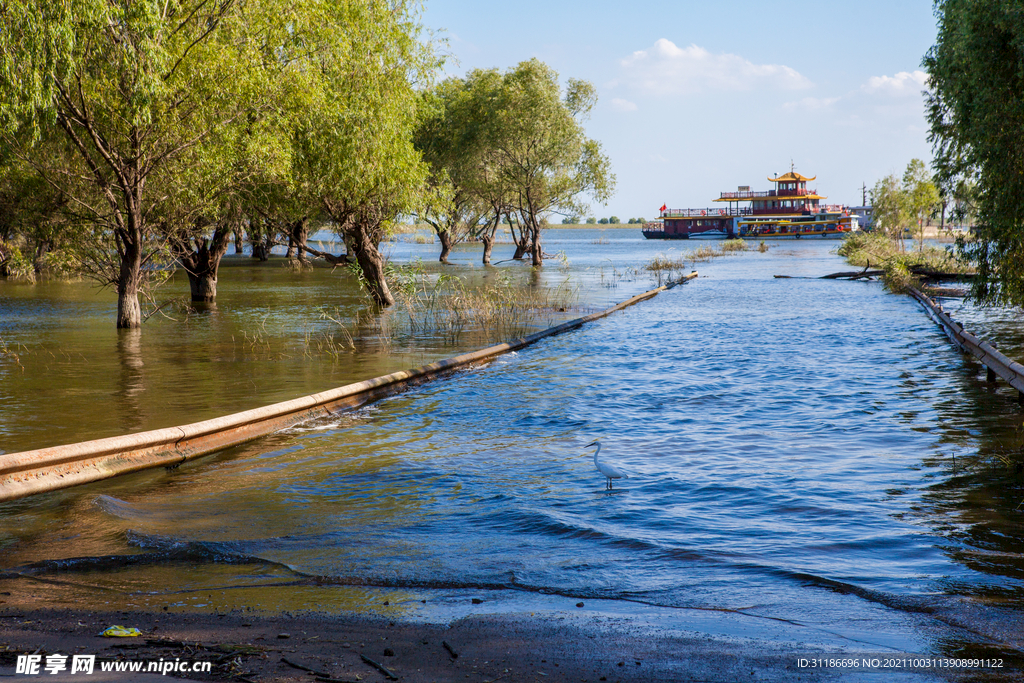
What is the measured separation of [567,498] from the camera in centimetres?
778

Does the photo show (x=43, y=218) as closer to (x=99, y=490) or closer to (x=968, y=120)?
(x=99, y=490)

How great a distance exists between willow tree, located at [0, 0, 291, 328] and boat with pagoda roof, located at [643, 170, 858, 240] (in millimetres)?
116425

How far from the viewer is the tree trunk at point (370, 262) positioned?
25.1 m

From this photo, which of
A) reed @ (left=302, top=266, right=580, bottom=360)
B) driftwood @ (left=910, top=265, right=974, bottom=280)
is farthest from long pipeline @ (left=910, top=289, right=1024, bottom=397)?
reed @ (left=302, top=266, right=580, bottom=360)

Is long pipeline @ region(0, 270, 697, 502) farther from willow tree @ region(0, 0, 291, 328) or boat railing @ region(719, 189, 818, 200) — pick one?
boat railing @ region(719, 189, 818, 200)

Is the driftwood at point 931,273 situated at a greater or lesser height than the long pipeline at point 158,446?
greater

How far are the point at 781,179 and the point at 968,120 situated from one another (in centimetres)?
12125

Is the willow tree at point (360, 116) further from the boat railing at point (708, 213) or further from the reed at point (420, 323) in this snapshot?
the boat railing at point (708, 213)

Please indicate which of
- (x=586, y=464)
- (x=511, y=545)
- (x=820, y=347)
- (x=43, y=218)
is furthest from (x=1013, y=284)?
(x=43, y=218)

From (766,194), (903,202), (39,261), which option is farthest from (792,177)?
(39,261)

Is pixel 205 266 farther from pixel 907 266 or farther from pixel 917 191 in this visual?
pixel 917 191

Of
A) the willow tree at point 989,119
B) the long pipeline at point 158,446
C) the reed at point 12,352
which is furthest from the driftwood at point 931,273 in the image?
the reed at point 12,352

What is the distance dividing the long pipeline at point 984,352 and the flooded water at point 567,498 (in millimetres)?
431

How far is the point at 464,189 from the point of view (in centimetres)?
5212
